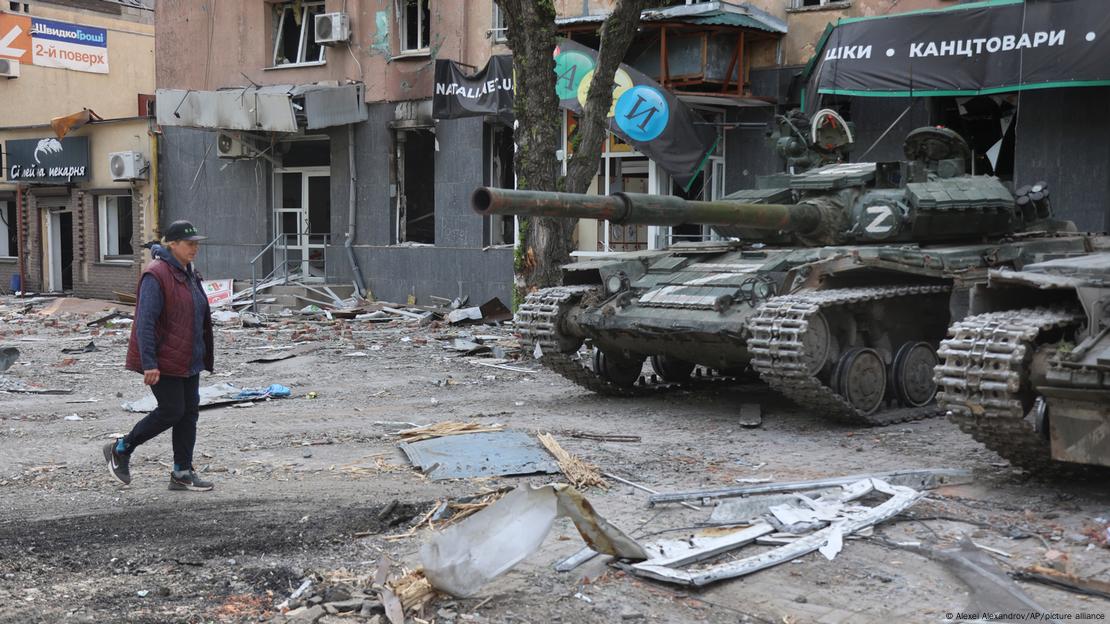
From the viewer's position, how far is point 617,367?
1137cm

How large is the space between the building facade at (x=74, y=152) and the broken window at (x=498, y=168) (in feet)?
28.6

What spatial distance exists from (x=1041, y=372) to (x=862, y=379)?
2788mm

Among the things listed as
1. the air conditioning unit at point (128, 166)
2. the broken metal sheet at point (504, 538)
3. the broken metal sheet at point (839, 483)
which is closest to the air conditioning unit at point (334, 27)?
the air conditioning unit at point (128, 166)

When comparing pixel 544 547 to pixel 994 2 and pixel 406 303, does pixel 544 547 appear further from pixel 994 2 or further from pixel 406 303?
pixel 406 303

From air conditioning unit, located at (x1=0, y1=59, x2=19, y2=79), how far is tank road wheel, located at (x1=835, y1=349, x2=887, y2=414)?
26.0m

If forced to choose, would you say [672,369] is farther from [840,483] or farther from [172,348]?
[172,348]

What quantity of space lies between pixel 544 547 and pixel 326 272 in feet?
56.5

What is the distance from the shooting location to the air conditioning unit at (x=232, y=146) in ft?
75.7

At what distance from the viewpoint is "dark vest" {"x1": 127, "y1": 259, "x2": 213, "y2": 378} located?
7.06 m

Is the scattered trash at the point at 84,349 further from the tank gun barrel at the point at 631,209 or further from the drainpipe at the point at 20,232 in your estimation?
the drainpipe at the point at 20,232

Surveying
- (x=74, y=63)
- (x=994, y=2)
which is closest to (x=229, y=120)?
(x=74, y=63)

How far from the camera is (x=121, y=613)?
16.2ft

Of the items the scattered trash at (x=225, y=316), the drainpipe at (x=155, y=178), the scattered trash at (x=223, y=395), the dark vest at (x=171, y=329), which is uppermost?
the drainpipe at (x=155, y=178)

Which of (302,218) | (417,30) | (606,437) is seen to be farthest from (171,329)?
(302,218)
